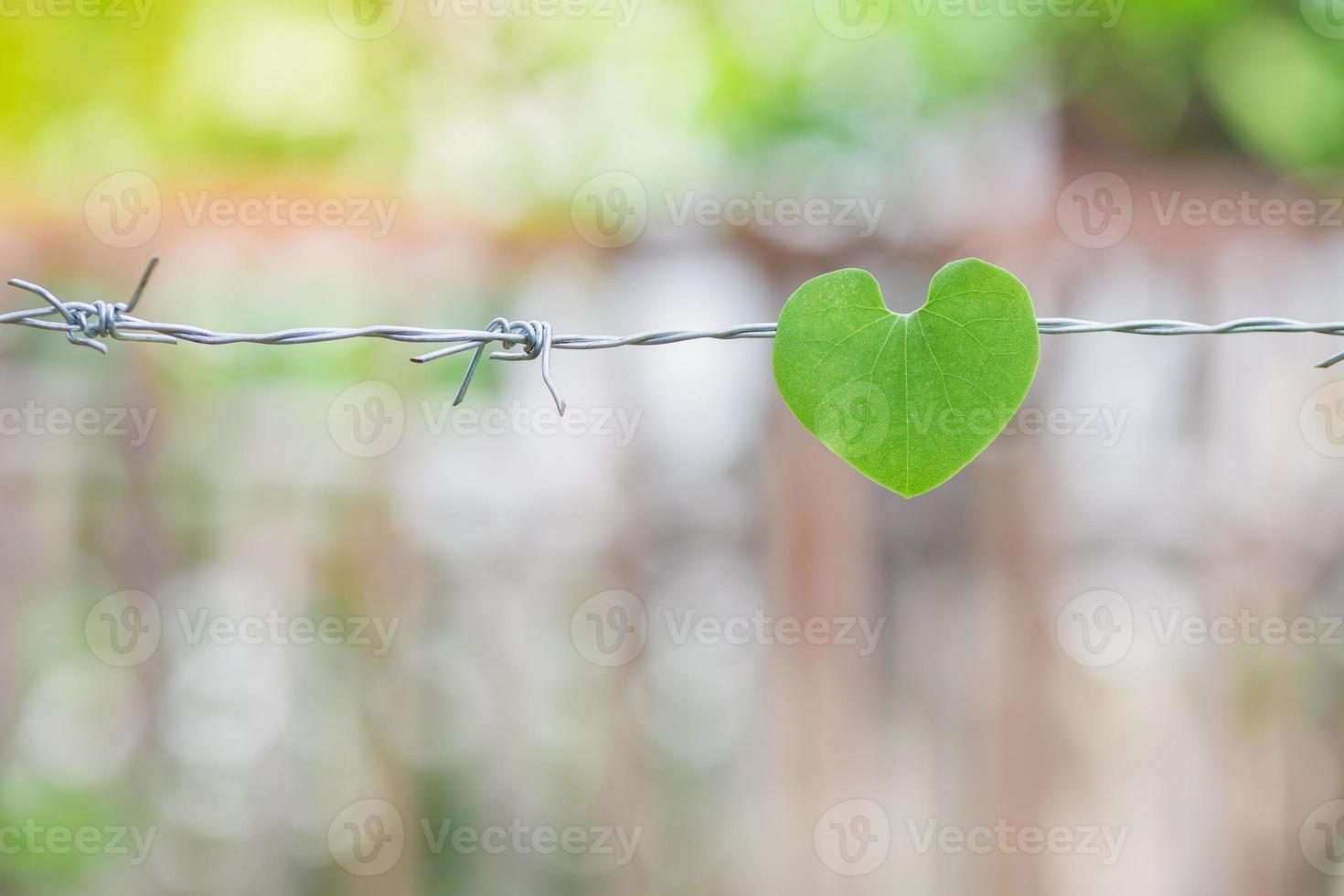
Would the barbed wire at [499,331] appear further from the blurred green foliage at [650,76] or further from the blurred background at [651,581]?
the blurred green foliage at [650,76]

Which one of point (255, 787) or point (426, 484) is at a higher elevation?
point (426, 484)

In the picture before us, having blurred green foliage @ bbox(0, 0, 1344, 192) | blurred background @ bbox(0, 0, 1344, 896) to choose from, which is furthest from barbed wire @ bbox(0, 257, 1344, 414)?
blurred green foliage @ bbox(0, 0, 1344, 192)

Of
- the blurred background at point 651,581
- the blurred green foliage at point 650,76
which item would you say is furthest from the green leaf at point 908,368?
the blurred green foliage at point 650,76

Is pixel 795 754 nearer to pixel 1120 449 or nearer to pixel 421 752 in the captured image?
pixel 421 752

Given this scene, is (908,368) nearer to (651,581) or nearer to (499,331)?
(499,331)

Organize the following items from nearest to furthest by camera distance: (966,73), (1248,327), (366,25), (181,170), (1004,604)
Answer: (1248,327), (1004,604), (966,73), (181,170), (366,25)

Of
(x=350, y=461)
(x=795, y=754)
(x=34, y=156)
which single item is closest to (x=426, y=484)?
(x=350, y=461)
